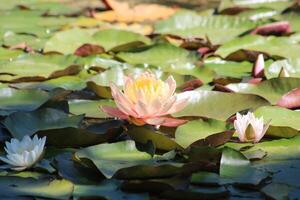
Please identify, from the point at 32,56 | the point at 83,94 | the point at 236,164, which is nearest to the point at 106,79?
the point at 83,94

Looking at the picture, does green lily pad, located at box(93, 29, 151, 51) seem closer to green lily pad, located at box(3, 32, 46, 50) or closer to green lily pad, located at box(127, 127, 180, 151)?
green lily pad, located at box(3, 32, 46, 50)

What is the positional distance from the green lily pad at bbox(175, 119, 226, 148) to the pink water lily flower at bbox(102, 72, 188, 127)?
6 cm

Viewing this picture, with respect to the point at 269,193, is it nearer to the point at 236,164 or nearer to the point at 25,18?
the point at 236,164

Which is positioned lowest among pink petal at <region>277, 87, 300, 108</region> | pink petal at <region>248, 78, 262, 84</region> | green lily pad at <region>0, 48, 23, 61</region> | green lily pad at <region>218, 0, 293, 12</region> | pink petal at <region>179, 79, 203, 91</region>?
green lily pad at <region>0, 48, 23, 61</region>

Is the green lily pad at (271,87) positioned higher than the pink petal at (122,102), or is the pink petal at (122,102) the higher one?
the pink petal at (122,102)

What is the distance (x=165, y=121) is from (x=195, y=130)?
68 mm

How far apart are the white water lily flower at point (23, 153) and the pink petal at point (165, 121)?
249 millimetres

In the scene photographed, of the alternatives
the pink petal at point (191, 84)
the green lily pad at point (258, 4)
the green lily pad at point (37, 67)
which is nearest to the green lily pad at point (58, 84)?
the green lily pad at point (37, 67)

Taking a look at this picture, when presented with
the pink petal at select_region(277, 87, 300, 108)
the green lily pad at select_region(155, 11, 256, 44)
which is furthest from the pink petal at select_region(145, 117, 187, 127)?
the green lily pad at select_region(155, 11, 256, 44)

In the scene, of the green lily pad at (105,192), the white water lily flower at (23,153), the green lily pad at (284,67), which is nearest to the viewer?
the green lily pad at (105,192)

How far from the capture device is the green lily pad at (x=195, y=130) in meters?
1.54

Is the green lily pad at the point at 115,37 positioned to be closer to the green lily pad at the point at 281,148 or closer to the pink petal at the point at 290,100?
the pink petal at the point at 290,100

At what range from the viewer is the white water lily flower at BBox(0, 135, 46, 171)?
4.50 feet

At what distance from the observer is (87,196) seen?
1.27m
